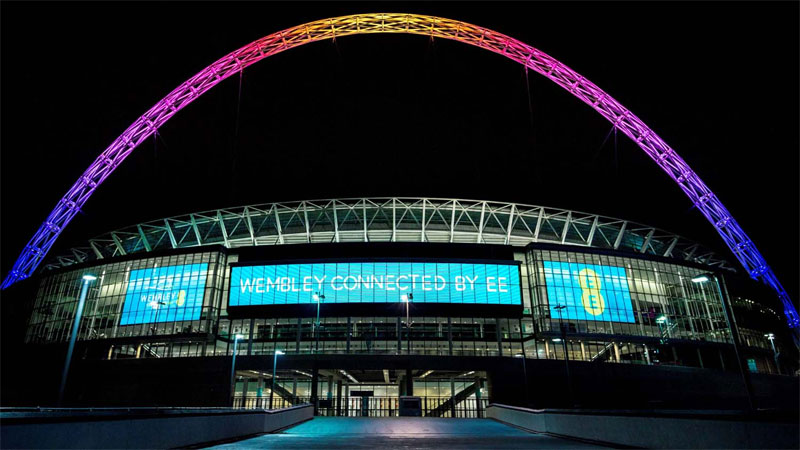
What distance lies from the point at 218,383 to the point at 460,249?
3368 cm

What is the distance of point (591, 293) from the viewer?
186ft

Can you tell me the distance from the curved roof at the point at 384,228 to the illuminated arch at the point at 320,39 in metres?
22.0

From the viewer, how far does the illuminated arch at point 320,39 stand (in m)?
31.0

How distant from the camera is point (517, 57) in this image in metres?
31.8

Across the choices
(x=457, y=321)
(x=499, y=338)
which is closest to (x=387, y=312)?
(x=457, y=321)

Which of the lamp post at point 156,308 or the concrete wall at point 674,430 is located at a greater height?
the lamp post at point 156,308

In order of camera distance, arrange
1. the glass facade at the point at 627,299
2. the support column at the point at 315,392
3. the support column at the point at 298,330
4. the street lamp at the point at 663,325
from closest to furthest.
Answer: the support column at the point at 315,392
the support column at the point at 298,330
the glass facade at the point at 627,299
the street lamp at the point at 663,325

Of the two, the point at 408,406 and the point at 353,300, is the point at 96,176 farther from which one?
the point at 408,406

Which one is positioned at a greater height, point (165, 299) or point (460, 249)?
point (460, 249)

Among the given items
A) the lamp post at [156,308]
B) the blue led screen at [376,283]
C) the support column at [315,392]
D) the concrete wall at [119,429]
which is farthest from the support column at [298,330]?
the concrete wall at [119,429]

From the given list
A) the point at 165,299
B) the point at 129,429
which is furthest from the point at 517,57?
the point at 165,299

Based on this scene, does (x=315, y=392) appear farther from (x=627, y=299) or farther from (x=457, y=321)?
(x=627, y=299)

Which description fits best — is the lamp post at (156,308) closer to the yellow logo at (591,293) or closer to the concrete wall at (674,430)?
the concrete wall at (674,430)

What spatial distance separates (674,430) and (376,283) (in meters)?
47.3
